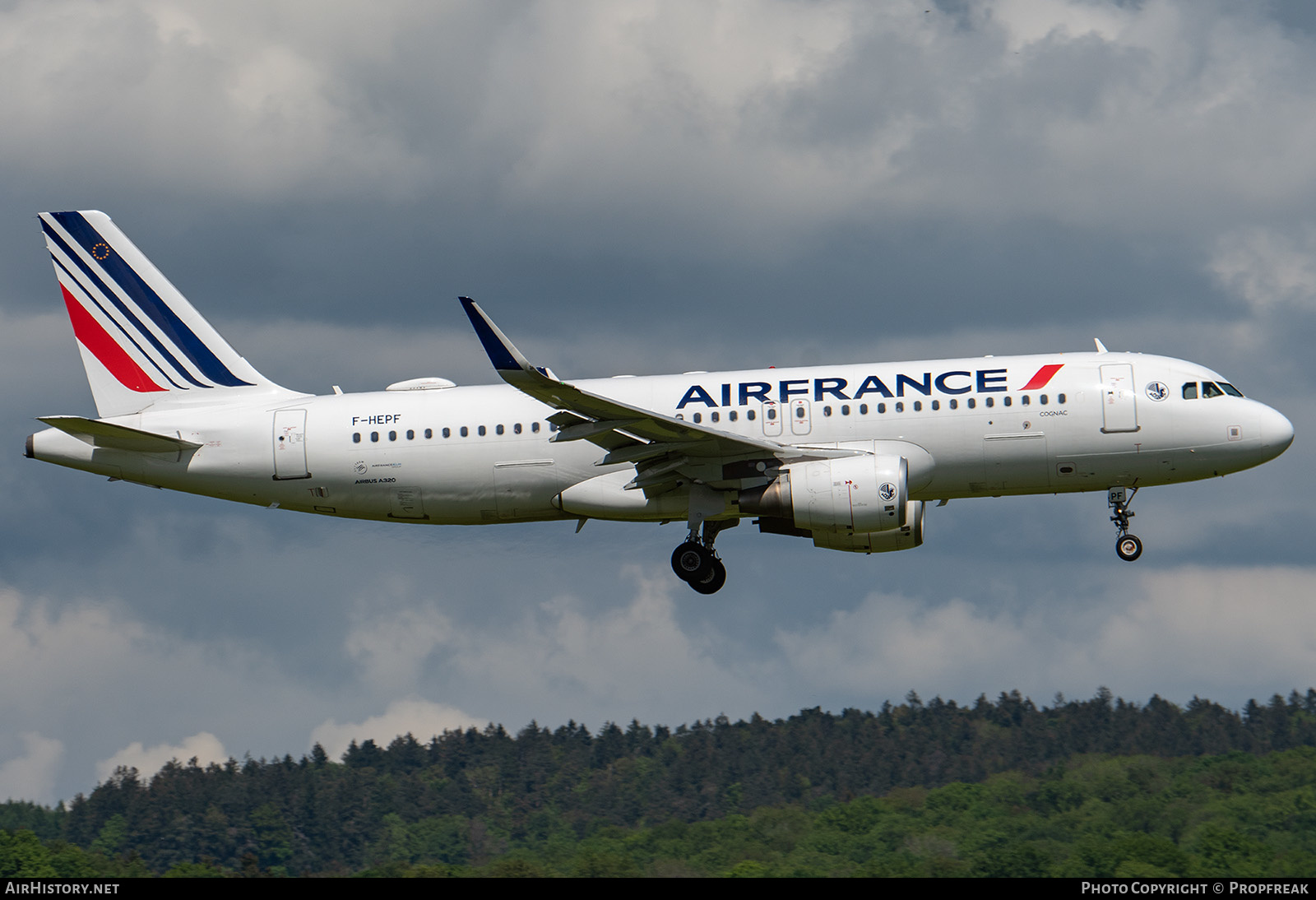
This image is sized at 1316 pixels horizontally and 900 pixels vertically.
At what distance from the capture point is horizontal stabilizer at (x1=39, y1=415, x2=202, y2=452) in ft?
153

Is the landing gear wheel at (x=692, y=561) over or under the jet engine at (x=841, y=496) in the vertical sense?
under

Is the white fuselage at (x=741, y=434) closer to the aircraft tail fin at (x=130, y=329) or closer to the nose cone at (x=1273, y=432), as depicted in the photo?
the nose cone at (x=1273, y=432)

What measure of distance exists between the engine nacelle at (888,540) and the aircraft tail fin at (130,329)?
729 inches

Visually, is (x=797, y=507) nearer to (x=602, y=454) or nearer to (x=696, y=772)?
(x=602, y=454)

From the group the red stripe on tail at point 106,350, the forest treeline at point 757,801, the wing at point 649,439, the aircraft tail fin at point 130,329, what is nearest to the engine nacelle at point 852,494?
the wing at point 649,439

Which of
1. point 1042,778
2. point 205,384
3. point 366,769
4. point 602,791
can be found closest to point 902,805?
point 1042,778

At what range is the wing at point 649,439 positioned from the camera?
4009cm

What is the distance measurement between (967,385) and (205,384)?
955 inches

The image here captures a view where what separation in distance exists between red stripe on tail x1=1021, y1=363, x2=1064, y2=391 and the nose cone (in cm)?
614

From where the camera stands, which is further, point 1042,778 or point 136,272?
point 1042,778

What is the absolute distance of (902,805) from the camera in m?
94.9

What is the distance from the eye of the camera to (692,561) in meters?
46.4

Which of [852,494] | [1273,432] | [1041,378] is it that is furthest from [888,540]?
[1273,432]

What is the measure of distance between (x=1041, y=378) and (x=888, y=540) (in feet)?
22.9
